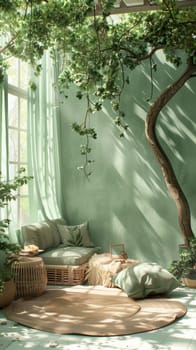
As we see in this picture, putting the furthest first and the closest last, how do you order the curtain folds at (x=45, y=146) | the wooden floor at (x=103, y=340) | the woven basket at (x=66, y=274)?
the curtain folds at (x=45, y=146), the woven basket at (x=66, y=274), the wooden floor at (x=103, y=340)

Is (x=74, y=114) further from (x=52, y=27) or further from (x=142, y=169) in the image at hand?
(x=52, y=27)

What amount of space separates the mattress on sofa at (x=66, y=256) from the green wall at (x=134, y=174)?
78 centimetres

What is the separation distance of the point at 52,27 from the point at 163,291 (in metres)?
3.67

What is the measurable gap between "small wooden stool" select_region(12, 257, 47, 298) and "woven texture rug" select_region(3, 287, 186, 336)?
125 millimetres

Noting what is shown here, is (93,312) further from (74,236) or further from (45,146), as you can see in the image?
(45,146)

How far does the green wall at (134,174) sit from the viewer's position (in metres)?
A: 6.92

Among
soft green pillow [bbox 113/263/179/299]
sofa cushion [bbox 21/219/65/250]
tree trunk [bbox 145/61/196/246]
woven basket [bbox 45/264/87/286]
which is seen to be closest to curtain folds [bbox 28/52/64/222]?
sofa cushion [bbox 21/219/65/250]

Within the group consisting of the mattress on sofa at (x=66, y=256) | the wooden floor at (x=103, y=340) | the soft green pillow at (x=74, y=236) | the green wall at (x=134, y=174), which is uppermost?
the green wall at (x=134, y=174)

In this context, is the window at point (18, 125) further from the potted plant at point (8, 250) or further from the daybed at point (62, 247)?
the potted plant at point (8, 250)

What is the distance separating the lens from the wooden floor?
398 cm

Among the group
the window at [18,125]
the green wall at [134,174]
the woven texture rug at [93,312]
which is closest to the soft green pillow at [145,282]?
the woven texture rug at [93,312]

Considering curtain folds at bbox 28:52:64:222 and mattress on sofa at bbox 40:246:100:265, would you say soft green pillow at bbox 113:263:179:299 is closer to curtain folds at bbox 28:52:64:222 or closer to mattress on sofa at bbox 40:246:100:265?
mattress on sofa at bbox 40:246:100:265

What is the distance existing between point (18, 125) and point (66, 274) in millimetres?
2486

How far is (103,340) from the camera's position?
4160mm
